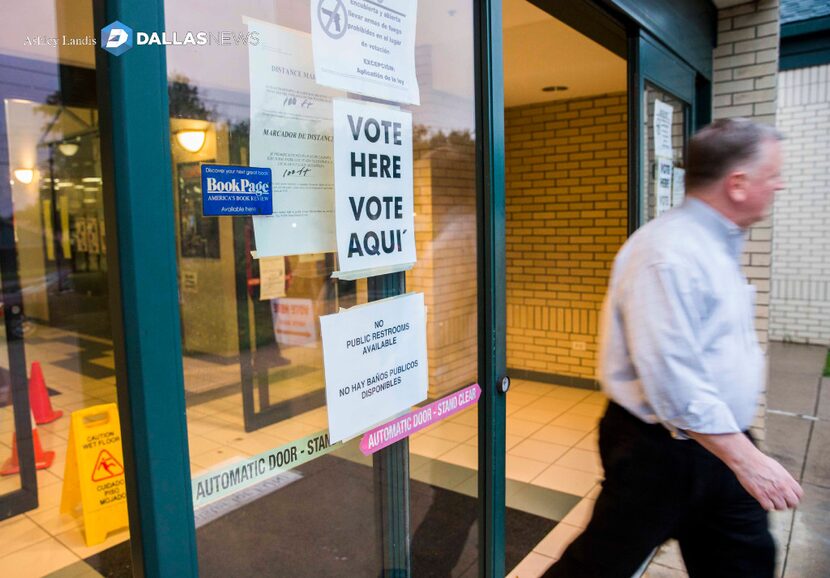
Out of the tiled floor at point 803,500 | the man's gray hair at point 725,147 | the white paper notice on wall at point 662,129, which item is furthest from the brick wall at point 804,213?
the man's gray hair at point 725,147

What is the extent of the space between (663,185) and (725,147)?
1884mm

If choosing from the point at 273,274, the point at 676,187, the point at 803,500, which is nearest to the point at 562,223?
the point at 676,187

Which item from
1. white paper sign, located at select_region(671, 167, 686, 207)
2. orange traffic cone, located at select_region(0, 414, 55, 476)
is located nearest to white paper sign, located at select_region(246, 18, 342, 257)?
white paper sign, located at select_region(671, 167, 686, 207)

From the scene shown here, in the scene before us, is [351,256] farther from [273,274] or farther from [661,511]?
[273,274]

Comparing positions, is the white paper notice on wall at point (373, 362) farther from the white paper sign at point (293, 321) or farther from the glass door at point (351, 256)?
the white paper sign at point (293, 321)

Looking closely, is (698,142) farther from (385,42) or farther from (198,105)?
(198,105)

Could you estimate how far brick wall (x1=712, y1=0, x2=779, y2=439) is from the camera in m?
4.33

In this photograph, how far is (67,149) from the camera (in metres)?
8.88

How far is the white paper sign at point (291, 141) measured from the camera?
134 cm

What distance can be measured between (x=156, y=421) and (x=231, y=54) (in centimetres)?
80

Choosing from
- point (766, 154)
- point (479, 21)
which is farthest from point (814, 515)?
point (479, 21)

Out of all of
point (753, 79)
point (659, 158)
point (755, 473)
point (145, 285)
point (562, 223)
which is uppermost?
point (753, 79)

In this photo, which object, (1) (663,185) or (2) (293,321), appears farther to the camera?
(1) (663,185)

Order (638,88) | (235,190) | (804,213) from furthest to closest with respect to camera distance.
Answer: (804,213)
(638,88)
(235,190)
